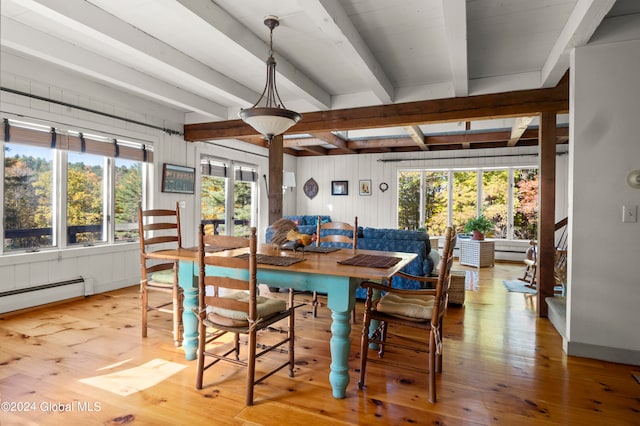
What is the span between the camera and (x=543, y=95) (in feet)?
12.0

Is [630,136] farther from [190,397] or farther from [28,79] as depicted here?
[28,79]

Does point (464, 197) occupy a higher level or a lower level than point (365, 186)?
lower

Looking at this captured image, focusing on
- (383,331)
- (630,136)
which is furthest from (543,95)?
(383,331)

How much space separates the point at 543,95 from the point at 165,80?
13.6ft

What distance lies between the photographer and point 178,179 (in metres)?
5.41

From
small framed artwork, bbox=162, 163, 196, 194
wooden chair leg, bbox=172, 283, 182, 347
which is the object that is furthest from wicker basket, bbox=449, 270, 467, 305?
small framed artwork, bbox=162, 163, 196, 194

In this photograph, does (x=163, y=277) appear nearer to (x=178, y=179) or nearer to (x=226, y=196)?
(x=178, y=179)

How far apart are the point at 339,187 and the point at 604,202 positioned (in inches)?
248

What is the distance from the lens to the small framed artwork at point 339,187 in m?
8.62

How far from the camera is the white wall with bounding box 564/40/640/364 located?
8.35 ft

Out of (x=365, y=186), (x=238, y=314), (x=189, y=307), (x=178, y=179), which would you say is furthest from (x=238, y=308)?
(x=365, y=186)

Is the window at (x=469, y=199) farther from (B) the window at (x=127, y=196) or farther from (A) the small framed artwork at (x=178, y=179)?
(B) the window at (x=127, y=196)

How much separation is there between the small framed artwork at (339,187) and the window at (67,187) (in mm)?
4629

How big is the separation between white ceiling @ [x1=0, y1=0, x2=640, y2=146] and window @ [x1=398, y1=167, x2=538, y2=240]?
4143 millimetres
